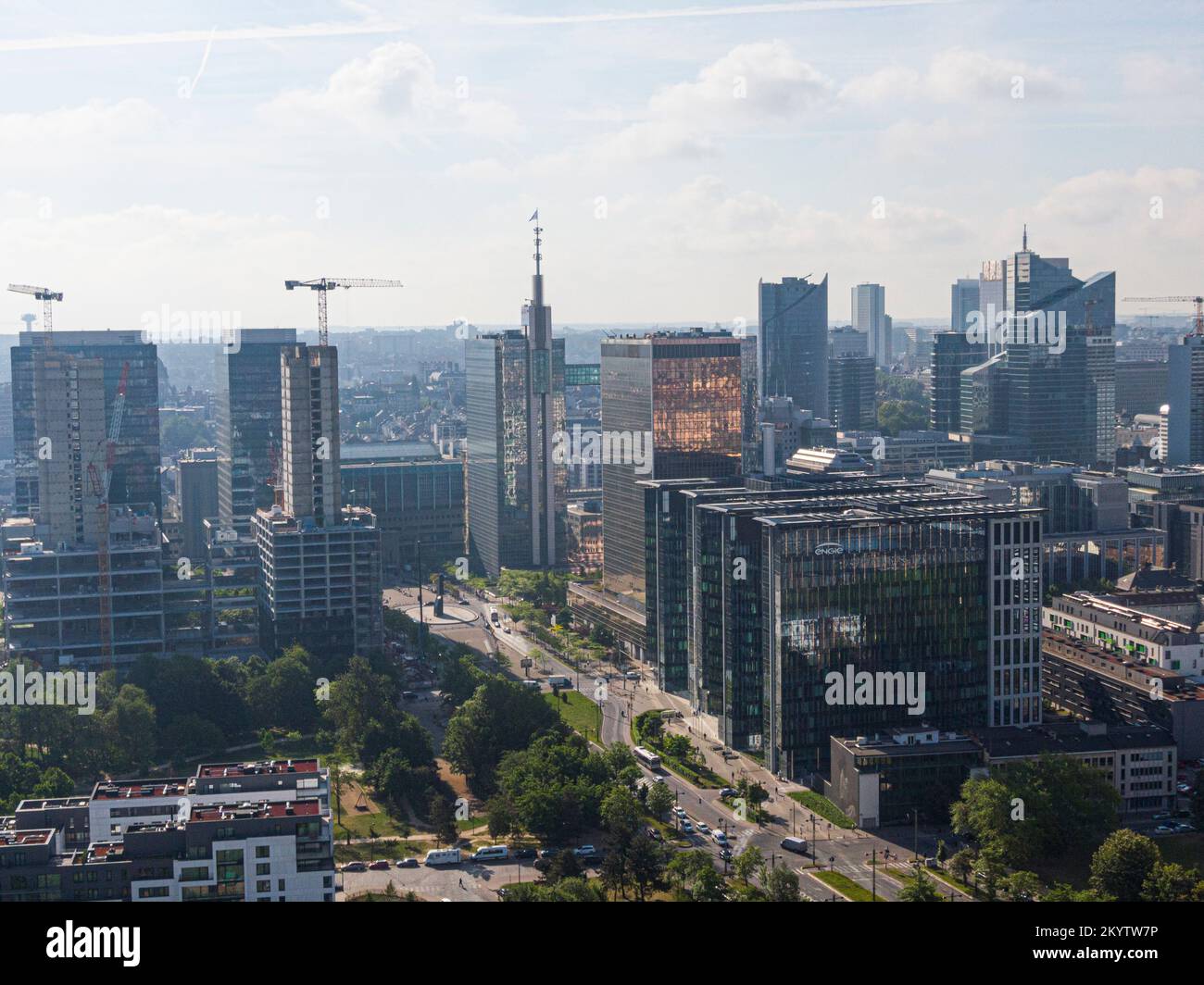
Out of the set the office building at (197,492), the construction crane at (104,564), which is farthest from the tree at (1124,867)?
the office building at (197,492)

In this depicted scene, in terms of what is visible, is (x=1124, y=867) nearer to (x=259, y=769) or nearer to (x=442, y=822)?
(x=442, y=822)

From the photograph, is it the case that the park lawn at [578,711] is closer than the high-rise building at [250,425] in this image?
Yes

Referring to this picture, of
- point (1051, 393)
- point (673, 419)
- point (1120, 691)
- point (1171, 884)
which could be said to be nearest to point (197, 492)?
point (673, 419)

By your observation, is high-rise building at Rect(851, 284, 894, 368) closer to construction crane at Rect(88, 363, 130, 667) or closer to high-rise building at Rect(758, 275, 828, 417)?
high-rise building at Rect(758, 275, 828, 417)

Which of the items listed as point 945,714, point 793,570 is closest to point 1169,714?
point 945,714

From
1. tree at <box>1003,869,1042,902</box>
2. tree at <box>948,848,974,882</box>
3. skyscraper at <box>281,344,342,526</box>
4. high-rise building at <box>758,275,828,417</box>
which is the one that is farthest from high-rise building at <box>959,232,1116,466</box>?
tree at <box>1003,869,1042,902</box>

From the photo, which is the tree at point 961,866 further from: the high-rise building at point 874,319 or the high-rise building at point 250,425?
the high-rise building at point 874,319
